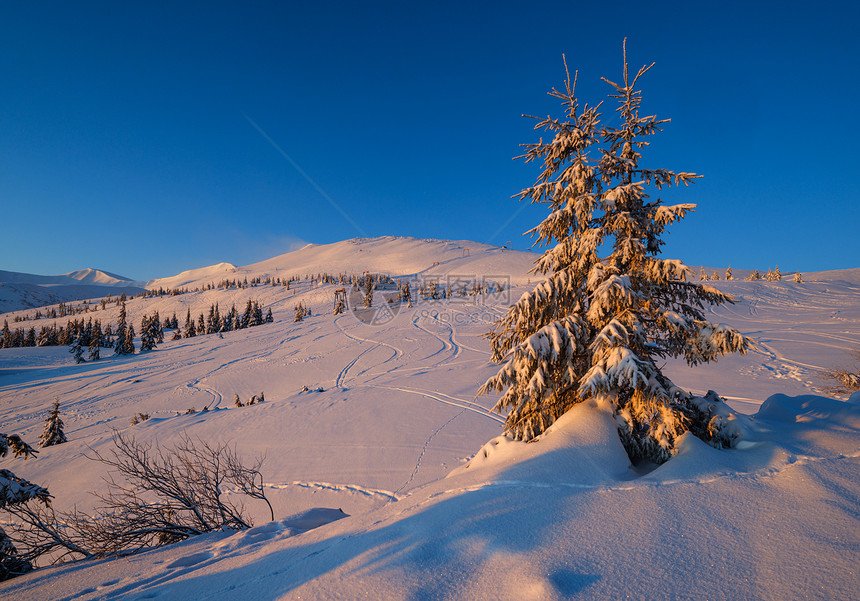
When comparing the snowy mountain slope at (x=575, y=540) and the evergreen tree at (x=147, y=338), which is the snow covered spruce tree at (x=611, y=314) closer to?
the snowy mountain slope at (x=575, y=540)

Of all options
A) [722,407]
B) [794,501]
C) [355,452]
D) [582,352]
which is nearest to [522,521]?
[794,501]

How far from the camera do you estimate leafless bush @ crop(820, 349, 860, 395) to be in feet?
37.0

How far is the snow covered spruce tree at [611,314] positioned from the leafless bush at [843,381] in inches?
355

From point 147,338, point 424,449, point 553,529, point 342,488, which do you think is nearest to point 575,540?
point 553,529

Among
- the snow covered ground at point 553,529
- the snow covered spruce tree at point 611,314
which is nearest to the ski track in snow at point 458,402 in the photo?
the snow covered ground at point 553,529

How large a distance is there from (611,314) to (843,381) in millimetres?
16315

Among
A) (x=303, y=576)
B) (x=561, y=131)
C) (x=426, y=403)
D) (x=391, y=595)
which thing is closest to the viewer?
(x=391, y=595)

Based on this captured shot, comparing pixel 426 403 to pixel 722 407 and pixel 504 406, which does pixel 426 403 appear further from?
pixel 722 407

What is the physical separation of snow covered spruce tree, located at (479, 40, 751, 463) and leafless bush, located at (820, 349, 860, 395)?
9.03 meters

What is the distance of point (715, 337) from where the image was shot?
4.96 metres

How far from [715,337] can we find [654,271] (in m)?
1.31

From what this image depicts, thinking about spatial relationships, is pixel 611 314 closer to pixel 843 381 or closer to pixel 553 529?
pixel 553 529

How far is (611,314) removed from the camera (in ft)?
17.9

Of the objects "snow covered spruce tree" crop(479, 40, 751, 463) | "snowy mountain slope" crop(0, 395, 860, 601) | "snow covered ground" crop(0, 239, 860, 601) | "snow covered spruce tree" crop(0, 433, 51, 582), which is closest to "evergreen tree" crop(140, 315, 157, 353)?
"snow covered ground" crop(0, 239, 860, 601)
